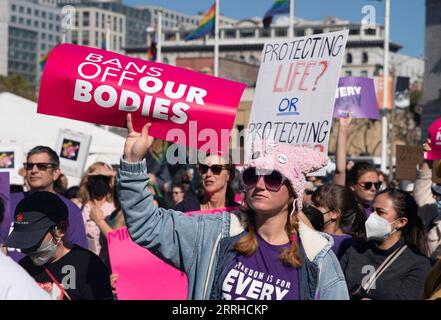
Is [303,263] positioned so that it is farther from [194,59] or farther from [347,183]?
[194,59]

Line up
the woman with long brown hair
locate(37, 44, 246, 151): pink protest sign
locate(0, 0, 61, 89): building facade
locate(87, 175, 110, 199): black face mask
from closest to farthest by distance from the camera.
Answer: locate(37, 44, 246, 151): pink protest sign → the woman with long brown hair → locate(87, 175, 110, 199): black face mask → locate(0, 0, 61, 89): building facade

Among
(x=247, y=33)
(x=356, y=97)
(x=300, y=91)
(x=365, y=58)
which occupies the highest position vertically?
(x=247, y=33)

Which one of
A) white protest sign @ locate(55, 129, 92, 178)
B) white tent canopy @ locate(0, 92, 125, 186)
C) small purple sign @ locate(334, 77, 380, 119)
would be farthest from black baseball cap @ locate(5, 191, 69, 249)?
white tent canopy @ locate(0, 92, 125, 186)

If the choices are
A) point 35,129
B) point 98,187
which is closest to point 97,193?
point 98,187

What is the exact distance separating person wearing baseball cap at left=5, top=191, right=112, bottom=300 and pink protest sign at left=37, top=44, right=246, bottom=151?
0.59 meters

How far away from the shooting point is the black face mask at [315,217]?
6.01 m

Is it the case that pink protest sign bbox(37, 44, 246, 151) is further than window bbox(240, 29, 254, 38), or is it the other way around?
window bbox(240, 29, 254, 38)

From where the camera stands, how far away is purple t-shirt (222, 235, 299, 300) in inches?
146

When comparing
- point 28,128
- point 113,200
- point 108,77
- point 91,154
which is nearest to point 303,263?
point 108,77

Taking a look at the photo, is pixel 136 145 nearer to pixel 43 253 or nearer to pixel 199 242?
pixel 199 242

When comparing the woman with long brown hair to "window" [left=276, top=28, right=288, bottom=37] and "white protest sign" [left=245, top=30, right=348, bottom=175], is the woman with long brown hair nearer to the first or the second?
"white protest sign" [left=245, top=30, right=348, bottom=175]

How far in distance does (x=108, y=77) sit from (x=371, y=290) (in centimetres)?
186

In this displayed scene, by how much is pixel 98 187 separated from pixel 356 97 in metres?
4.02

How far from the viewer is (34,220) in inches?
187
